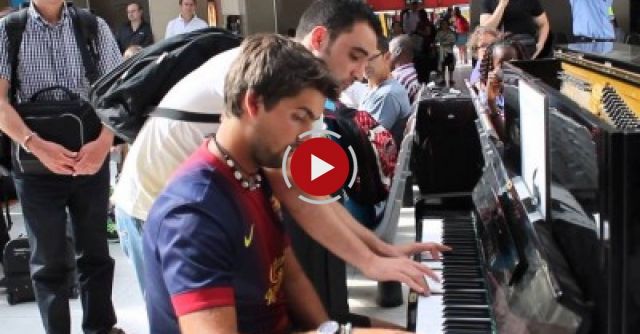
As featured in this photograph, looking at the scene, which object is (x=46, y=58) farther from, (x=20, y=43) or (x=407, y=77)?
(x=407, y=77)

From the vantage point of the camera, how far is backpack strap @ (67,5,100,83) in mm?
2994

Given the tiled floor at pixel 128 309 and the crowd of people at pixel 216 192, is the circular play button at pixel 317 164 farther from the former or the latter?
the tiled floor at pixel 128 309

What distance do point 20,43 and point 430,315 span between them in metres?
2.06

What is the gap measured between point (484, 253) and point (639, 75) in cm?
58

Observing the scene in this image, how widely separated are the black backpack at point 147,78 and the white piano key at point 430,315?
956 millimetres

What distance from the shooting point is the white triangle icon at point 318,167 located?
1.33 metres

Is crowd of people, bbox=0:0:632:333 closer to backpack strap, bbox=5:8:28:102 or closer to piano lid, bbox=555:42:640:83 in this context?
backpack strap, bbox=5:8:28:102

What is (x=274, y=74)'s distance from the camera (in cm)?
134

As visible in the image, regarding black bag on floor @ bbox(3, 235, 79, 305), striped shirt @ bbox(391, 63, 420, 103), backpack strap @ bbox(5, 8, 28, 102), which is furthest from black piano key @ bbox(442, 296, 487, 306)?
striped shirt @ bbox(391, 63, 420, 103)

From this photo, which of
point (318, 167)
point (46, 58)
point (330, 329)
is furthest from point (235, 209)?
point (46, 58)

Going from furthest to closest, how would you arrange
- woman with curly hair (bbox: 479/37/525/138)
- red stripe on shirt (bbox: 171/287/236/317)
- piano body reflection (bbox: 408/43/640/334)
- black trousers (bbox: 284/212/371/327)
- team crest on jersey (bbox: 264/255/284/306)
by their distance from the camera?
1. woman with curly hair (bbox: 479/37/525/138)
2. black trousers (bbox: 284/212/371/327)
3. team crest on jersey (bbox: 264/255/284/306)
4. red stripe on shirt (bbox: 171/287/236/317)
5. piano body reflection (bbox: 408/43/640/334)

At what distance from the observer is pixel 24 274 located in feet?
12.9

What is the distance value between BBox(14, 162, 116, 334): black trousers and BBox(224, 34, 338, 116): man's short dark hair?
1762mm

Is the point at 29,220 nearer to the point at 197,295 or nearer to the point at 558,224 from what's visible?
the point at 197,295
